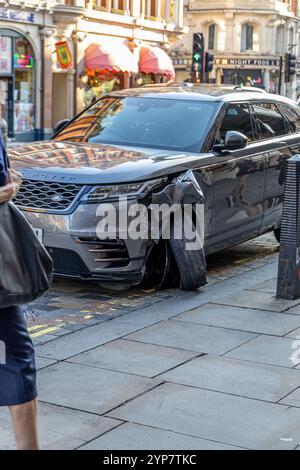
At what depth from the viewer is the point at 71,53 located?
3244cm

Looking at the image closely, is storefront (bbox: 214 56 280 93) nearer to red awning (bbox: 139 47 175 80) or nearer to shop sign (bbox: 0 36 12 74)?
red awning (bbox: 139 47 175 80)

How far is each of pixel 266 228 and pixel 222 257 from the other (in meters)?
0.63

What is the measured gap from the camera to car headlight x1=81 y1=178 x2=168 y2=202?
6793 millimetres

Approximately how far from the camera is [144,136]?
26.8ft

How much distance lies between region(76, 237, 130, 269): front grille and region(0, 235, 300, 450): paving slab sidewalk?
18.4 inches

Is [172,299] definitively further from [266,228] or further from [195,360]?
[266,228]

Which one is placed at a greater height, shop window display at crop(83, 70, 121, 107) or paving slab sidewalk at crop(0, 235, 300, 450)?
shop window display at crop(83, 70, 121, 107)

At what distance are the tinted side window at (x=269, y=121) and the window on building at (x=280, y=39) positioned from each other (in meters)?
53.7

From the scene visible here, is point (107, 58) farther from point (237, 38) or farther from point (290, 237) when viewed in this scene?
point (237, 38)

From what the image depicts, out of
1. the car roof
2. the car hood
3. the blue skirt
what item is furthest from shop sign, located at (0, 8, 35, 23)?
the blue skirt

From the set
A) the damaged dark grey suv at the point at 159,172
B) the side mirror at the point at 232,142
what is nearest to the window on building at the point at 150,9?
the damaged dark grey suv at the point at 159,172

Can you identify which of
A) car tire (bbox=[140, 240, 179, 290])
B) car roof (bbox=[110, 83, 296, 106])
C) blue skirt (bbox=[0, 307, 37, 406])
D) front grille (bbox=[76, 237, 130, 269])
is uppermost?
car roof (bbox=[110, 83, 296, 106])

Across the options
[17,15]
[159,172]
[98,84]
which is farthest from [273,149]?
[98,84]
